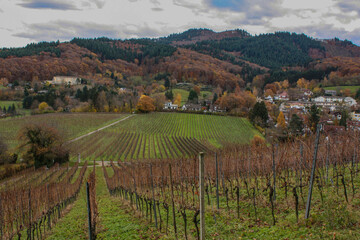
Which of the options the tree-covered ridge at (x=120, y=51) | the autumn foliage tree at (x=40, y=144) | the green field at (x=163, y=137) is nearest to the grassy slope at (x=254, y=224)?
the green field at (x=163, y=137)

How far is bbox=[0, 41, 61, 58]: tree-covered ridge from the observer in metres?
128

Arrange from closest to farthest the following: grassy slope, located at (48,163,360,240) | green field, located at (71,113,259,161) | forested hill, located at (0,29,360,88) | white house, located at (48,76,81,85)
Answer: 1. grassy slope, located at (48,163,360,240)
2. green field, located at (71,113,259,161)
3. white house, located at (48,76,81,85)
4. forested hill, located at (0,29,360,88)

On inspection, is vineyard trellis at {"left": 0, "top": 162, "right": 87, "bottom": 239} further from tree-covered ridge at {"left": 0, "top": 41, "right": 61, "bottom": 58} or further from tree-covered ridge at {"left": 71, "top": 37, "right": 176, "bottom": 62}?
tree-covered ridge at {"left": 71, "top": 37, "right": 176, "bottom": 62}

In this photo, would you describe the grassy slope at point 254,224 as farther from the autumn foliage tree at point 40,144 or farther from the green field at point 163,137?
the autumn foliage tree at point 40,144

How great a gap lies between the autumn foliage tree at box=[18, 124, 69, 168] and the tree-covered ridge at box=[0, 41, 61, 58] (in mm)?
126873

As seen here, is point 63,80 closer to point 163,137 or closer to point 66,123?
point 66,123

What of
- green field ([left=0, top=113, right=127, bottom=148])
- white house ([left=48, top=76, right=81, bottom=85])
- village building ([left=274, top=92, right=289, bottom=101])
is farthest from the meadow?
white house ([left=48, top=76, right=81, bottom=85])

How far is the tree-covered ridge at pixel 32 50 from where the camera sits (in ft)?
421

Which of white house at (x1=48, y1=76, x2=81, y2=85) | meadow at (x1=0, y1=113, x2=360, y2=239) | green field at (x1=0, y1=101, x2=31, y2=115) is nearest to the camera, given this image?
meadow at (x1=0, y1=113, x2=360, y2=239)

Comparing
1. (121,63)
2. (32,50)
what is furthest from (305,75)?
(32,50)

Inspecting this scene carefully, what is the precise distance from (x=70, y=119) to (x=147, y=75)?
325 ft

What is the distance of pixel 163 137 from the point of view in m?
46.0

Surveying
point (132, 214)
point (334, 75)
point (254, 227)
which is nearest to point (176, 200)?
point (132, 214)

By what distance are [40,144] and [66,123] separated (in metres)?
26.1
